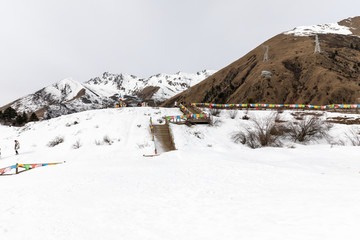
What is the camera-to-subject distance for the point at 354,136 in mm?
19922

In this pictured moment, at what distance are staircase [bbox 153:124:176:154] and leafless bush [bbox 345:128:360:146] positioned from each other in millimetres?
18655

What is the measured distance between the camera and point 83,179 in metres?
9.86

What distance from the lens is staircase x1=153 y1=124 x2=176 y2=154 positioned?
60.8 ft

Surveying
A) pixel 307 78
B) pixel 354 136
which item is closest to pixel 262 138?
pixel 354 136

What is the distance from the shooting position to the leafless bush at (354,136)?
62.5 feet

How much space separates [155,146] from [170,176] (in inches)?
333

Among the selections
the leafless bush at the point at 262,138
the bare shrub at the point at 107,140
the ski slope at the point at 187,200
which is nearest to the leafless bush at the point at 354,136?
the ski slope at the point at 187,200

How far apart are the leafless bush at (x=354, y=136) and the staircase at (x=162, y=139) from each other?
61.2 ft

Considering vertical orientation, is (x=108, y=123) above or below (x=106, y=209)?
above

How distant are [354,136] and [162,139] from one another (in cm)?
2116

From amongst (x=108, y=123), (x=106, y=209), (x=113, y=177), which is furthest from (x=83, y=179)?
(x=108, y=123)

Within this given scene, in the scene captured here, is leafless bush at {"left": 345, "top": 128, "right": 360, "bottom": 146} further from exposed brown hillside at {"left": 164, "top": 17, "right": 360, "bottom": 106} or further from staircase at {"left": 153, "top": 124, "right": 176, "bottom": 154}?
exposed brown hillside at {"left": 164, "top": 17, "right": 360, "bottom": 106}

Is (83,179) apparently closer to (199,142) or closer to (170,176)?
(170,176)

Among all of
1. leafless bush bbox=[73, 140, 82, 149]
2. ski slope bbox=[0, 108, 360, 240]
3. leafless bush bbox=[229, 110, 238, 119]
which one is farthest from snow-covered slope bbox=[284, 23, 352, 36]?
leafless bush bbox=[73, 140, 82, 149]
